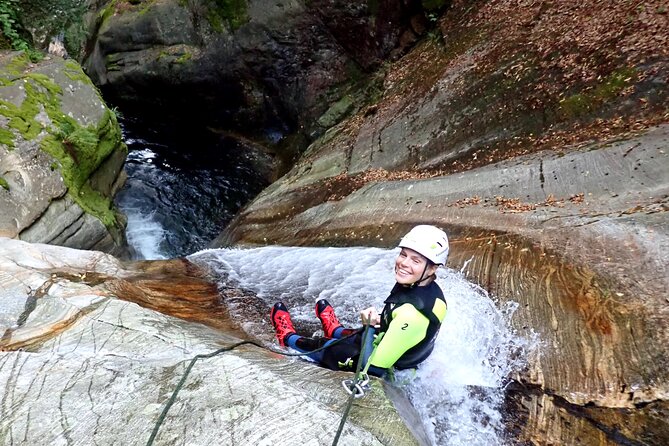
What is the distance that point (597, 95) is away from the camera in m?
8.92

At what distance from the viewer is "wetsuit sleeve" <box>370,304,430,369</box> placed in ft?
13.7

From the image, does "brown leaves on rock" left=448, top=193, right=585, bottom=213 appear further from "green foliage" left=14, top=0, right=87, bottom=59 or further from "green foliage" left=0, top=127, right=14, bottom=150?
"green foliage" left=14, top=0, right=87, bottom=59

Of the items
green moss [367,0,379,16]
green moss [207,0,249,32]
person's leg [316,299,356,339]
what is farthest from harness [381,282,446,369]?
green moss [207,0,249,32]

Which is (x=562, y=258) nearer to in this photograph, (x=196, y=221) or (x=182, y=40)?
(x=196, y=221)

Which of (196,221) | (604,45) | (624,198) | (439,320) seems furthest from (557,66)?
(196,221)

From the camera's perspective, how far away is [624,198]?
6.59 metres

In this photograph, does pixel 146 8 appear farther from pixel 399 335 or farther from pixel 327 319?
pixel 399 335

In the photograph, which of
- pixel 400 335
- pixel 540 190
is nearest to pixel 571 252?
pixel 540 190

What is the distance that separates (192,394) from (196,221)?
11905 mm

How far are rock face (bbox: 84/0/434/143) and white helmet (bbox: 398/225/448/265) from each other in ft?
43.2

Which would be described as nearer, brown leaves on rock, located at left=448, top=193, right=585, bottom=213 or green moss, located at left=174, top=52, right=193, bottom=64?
brown leaves on rock, located at left=448, top=193, right=585, bottom=213

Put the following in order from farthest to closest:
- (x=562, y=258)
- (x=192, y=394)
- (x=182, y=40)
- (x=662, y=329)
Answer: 1. (x=182, y=40)
2. (x=562, y=258)
3. (x=662, y=329)
4. (x=192, y=394)

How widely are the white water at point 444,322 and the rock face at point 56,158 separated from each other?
2890 millimetres

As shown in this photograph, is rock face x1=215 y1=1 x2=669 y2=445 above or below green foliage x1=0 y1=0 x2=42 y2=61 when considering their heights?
below
